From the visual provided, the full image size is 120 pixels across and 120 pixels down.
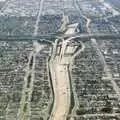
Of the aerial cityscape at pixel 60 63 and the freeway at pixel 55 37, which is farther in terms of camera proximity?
the freeway at pixel 55 37

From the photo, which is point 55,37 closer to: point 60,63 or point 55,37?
point 55,37

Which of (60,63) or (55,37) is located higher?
(60,63)

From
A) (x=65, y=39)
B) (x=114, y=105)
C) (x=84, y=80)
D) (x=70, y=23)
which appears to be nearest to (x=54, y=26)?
(x=70, y=23)

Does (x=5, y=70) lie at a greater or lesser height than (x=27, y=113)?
lesser

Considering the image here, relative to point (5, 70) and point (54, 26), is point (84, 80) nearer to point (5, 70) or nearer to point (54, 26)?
point (5, 70)

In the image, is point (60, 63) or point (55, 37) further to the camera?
point (55, 37)

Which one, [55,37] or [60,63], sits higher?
[60,63]

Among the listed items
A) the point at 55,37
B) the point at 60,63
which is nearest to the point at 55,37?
the point at 55,37

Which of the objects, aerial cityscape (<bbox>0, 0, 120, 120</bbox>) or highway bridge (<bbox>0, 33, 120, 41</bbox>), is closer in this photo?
aerial cityscape (<bbox>0, 0, 120, 120</bbox>)
